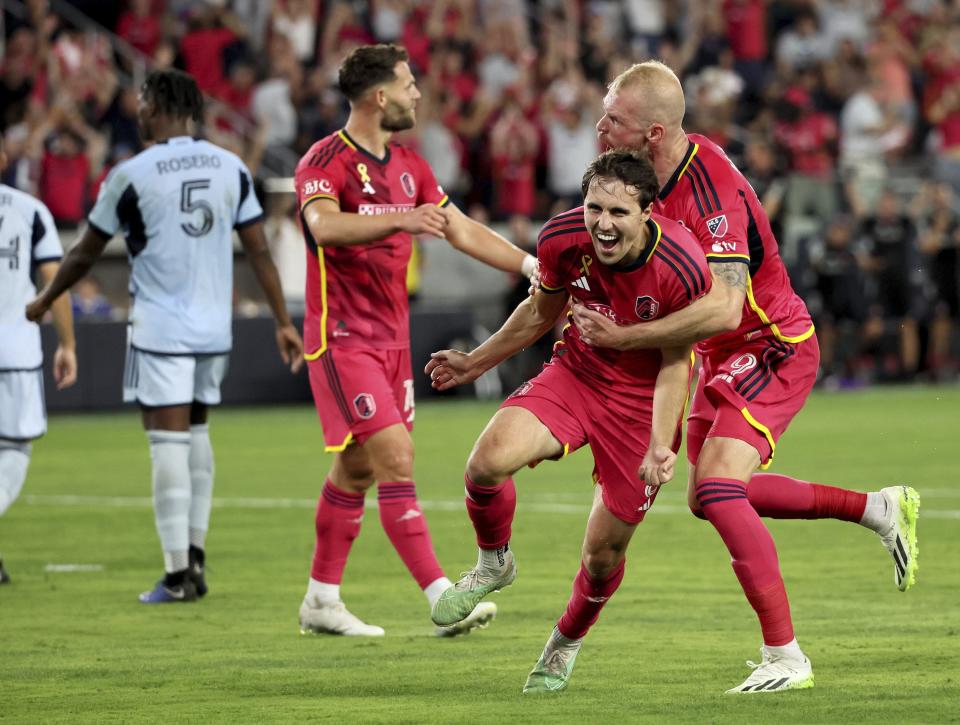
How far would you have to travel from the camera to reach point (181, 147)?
372 inches

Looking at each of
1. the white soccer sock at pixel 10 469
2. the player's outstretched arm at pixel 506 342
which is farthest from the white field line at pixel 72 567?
the player's outstretched arm at pixel 506 342

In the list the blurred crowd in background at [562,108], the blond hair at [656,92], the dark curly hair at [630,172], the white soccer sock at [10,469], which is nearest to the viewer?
the dark curly hair at [630,172]

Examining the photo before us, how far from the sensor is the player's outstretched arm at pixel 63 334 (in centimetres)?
1010

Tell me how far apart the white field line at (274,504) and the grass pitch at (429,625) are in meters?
0.03

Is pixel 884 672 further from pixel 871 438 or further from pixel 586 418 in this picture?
pixel 871 438

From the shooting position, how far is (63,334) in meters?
10.2

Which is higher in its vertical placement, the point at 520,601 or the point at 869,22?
the point at 869,22

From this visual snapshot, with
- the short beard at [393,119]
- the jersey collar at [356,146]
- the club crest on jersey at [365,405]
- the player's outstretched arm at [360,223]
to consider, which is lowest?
the club crest on jersey at [365,405]

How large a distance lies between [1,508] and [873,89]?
66.6 ft

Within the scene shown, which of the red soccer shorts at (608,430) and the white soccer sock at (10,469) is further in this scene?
the white soccer sock at (10,469)

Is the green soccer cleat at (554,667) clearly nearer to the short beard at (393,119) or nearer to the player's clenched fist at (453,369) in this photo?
the player's clenched fist at (453,369)

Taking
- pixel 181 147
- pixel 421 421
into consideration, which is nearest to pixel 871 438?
pixel 421 421

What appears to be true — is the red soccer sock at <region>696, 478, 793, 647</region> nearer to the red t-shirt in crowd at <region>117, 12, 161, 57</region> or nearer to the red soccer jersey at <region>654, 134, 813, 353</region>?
the red soccer jersey at <region>654, 134, 813, 353</region>

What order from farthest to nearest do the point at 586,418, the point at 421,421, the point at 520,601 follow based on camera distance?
the point at 421,421 → the point at 520,601 → the point at 586,418
